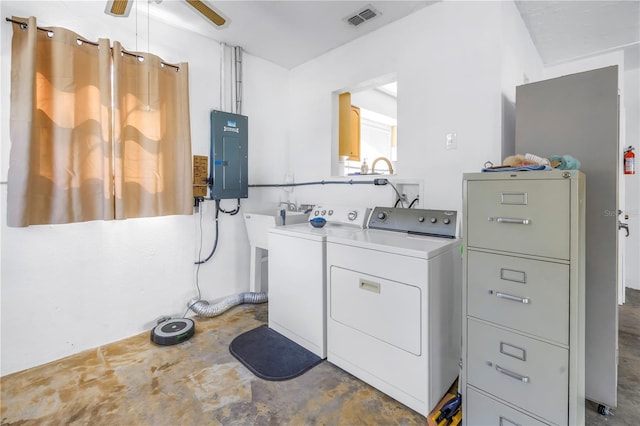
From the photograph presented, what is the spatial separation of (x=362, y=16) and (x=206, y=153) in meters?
1.81

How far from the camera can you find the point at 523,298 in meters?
1.28

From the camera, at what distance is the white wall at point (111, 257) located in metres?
1.92

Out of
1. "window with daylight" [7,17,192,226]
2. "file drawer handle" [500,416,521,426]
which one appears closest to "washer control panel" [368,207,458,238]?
"file drawer handle" [500,416,521,426]

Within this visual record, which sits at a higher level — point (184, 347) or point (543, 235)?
point (543, 235)

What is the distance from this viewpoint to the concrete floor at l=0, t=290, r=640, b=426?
1544mm

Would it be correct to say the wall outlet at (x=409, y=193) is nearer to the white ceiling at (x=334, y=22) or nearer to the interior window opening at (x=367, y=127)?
the interior window opening at (x=367, y=127)

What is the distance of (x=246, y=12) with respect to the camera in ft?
7.86

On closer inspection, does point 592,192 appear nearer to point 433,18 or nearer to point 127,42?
point 433,18

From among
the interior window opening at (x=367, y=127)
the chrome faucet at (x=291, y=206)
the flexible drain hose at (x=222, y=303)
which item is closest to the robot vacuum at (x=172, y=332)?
the flexible drain hose at (x=222, y=303)

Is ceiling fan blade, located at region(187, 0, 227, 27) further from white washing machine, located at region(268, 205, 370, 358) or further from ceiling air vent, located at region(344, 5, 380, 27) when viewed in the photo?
white washing machine, located at region(268, 205, 370, 358)

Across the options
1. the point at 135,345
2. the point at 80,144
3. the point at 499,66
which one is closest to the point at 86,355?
the point at 135,345

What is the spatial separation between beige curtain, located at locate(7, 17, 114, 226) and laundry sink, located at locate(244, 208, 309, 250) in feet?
3.76

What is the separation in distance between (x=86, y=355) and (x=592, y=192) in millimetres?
3365

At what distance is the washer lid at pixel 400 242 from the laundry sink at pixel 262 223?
0.84m
